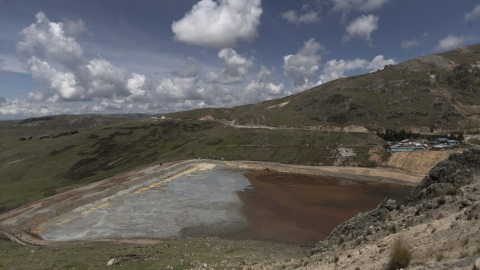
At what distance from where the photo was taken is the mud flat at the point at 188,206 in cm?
4762

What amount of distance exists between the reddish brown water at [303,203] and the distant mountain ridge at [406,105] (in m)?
68.8

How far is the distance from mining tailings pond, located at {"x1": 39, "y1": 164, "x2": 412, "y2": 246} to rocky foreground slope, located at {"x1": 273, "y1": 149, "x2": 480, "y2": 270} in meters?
23.7

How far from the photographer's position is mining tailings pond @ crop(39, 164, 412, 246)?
47.3 metres

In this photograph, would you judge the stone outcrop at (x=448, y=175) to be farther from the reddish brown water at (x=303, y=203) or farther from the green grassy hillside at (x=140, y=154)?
the green grassy hillside at (x=140, y=154)

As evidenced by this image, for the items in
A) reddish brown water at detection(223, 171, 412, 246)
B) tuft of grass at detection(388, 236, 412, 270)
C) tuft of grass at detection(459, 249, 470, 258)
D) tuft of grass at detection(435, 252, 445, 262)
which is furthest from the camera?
reddish brown water at detection(223, 171, 412, 246)

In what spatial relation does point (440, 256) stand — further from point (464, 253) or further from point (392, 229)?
point (392, 229)

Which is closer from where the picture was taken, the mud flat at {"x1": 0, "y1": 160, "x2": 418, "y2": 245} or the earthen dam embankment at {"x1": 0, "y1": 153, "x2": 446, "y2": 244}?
the mud flat at {"x1": 0, "y1": 160, "x2": 418, "y2": 245}

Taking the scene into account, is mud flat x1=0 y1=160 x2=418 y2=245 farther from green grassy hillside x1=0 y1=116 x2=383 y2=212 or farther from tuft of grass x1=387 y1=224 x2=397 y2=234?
tuft of grass x1=387 y1=224 x2=397 y2=234

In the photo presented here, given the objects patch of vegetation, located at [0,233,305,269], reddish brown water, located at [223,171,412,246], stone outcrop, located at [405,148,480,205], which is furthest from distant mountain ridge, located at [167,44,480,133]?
patch of vegetation, located at [0,233,305,269]

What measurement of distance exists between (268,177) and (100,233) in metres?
63.1

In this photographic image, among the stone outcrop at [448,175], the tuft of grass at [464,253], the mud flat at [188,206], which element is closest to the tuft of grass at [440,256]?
the tuft of grass at [464,253]

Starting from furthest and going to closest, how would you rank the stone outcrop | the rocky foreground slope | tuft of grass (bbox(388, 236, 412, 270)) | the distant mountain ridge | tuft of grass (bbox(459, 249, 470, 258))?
the distant mountain ridge
the stone outcrop
tuft of grass (bbox(388, 236, 412, 270))
the rocky foreground slope
tuft of grass (bbox(459, 249, 470, 258))

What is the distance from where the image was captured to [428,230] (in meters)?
13.8

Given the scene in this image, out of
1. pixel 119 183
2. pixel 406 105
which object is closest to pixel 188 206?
pixel 119 183
